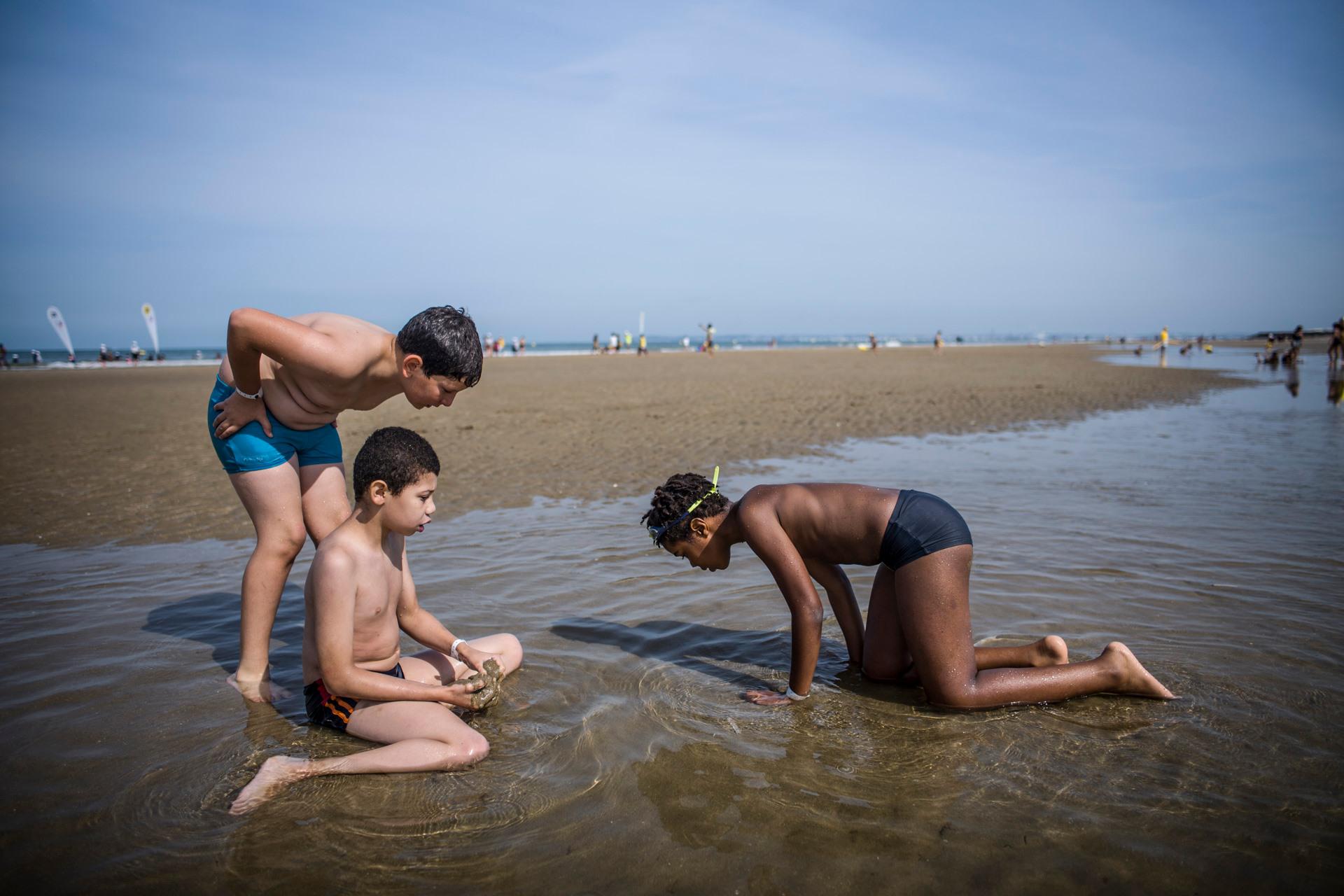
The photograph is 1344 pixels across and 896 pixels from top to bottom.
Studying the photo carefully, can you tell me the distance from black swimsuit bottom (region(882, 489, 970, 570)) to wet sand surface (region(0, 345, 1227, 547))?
15.3ft

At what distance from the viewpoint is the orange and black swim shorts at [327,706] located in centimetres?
311

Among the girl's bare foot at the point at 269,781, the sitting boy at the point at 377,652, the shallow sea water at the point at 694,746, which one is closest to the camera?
the shallow sea water at the point at 694,746

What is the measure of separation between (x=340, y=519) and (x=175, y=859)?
1594 mm

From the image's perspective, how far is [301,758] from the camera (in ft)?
9.56

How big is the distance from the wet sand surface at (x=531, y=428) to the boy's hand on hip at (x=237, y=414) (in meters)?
3.67

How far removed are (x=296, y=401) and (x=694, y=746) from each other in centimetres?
228

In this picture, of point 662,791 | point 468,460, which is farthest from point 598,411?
point 662,791

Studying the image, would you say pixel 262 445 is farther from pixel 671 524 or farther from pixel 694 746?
pixel 694 746

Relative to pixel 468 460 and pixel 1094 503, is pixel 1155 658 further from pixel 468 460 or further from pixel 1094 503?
pixel 468 460

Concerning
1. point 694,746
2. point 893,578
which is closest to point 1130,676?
point 893,578

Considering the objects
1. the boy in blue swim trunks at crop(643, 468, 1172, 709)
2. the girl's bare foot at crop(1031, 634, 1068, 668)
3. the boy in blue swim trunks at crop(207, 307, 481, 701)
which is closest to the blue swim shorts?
the boy in blue swim trunks at crop(207, 307, 481, 701)

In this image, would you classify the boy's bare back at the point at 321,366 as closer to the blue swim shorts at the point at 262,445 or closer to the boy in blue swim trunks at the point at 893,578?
the blue swim shorts at the point at 262,445

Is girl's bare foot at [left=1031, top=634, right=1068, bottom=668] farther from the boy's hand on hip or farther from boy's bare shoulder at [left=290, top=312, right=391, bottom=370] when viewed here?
the boy's hand on hip

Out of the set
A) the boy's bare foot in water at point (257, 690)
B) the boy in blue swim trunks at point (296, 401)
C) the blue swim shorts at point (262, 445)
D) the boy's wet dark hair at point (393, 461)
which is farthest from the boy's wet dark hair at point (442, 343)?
the boy's bare foot in water at point (257, 690)
